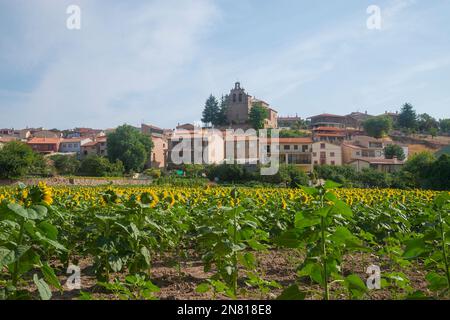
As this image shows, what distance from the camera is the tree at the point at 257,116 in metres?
77.7

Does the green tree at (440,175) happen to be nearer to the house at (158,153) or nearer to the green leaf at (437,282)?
the green leaf at (437,282)

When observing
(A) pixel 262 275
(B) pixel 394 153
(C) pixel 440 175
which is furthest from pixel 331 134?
(A) pixel 262 275

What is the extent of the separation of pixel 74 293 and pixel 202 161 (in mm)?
57666

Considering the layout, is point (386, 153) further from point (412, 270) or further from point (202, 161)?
point (412, 270)

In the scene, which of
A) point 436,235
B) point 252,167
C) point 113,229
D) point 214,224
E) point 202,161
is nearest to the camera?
point 436,235

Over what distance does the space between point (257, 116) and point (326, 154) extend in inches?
863

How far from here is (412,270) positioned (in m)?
5.60

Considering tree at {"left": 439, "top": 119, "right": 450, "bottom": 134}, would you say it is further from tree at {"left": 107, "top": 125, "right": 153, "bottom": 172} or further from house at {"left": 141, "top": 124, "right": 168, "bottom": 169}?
tree at {"left": 107, "top": 125, "right": 153, "bottom": 172}

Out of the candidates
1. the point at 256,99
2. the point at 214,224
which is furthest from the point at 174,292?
the point at 256,99

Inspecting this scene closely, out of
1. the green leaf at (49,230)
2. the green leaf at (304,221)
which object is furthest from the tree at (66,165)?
the green leaf at (304,221)

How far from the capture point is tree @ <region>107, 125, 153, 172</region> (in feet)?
181

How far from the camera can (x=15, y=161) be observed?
129ft

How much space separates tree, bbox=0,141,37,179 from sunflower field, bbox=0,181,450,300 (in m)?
36.7

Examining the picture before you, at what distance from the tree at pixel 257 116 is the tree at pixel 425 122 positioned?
35796 millimetres
